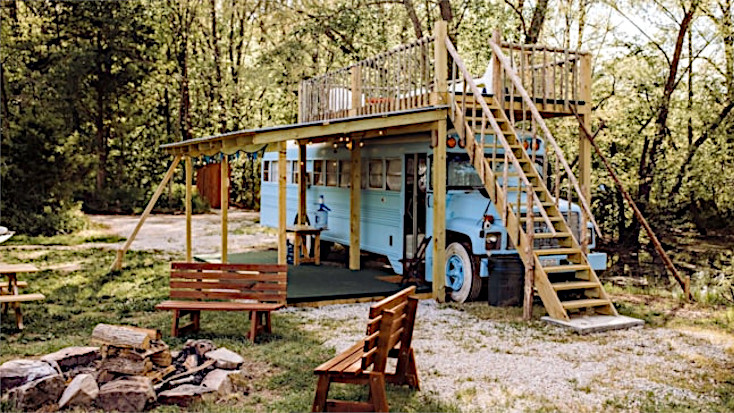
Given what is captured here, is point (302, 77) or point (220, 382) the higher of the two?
point (302, 77)

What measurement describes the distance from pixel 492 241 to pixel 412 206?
2.37m

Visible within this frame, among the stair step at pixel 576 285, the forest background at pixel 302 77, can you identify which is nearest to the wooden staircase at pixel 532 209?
the stair step at pixel 576 285

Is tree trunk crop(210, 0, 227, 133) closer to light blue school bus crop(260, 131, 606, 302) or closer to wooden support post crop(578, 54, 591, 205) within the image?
light blue school bus crop(260, 131, 606, 302)

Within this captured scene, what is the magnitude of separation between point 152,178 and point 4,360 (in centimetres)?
2498

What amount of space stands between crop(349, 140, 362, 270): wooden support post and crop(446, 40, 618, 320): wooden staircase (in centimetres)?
265

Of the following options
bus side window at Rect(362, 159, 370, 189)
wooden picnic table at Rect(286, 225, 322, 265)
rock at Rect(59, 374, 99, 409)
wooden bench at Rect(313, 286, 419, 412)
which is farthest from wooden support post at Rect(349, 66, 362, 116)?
rock at Rect(59, 374, 99, 409)

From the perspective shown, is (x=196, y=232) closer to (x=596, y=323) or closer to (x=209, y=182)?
(x=209, y=182)

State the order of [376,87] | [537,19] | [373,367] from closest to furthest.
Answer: [373,367]
[376,87]
[537,19]

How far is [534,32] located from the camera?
1838cm

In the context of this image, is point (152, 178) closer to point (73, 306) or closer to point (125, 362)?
point (73, 306)

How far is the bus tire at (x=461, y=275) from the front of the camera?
1071cm

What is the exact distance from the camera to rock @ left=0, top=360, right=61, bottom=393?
596 cm

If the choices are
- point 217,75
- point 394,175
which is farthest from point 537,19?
point 217,75

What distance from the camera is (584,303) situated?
9.43m
